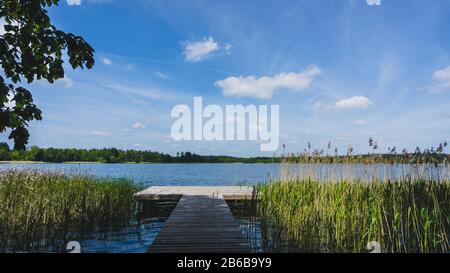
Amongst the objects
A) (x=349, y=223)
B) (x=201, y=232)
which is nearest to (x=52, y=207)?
(x=201, y=232)

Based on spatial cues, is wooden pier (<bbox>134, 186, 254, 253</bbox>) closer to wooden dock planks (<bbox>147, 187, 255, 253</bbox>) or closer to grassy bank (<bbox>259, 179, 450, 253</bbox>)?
wooden dock planks (<bbox>147, 187, 255, 253</bbox>)

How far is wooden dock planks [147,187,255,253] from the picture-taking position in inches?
179

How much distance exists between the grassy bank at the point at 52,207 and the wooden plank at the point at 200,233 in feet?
6.64

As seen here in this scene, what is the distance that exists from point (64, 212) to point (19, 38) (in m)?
4.06

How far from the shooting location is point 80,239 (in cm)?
713

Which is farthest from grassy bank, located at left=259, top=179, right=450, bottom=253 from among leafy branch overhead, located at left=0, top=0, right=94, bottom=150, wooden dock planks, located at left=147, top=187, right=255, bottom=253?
leafy branch overhead, located at left=0, top=0, right=94, bottom=150

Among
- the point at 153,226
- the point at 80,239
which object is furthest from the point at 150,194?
the point at 80,239

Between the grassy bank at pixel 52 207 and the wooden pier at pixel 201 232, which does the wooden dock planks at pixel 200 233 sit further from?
the grassy bank at pixel 52 207

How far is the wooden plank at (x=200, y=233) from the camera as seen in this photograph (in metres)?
4.56

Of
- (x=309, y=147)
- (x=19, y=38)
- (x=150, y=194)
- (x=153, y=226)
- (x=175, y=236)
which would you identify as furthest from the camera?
(x=150, y=194)

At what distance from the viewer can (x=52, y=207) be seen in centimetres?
633

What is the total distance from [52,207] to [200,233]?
2.95 meters
